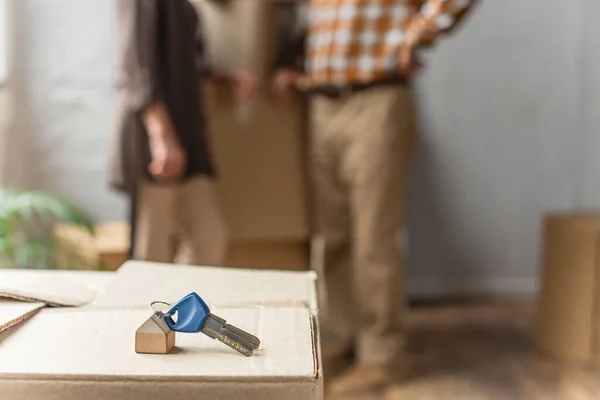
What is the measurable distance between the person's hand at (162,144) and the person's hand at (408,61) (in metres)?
0.62

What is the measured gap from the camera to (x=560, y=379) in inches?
70.2

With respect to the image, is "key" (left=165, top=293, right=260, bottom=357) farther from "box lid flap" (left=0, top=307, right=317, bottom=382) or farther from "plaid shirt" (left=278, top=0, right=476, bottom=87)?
"plaid shirt" (left=278, top=0, right=476, bottom=87)

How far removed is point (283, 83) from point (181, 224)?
0.53m

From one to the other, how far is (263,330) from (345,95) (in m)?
1.29

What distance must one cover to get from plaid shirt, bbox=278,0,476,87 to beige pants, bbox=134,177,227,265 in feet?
1.48

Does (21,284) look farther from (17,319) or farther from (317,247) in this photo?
(317,247)

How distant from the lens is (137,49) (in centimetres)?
137

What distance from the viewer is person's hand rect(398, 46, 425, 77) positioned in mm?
1732

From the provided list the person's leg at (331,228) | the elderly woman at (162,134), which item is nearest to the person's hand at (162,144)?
the elderly woman at (162,134)

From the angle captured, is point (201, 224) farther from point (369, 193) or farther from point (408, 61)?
point (408, 61)

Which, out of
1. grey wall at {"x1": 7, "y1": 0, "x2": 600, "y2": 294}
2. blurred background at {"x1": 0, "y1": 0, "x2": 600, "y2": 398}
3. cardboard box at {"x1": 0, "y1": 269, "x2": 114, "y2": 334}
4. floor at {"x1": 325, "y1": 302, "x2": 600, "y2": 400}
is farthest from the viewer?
grey wall at {"x1": 7, "y1": 0, "x2": 600, "y2": 294}

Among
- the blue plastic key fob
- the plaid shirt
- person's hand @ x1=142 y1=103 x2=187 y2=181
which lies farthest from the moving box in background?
the blue plastic key fob

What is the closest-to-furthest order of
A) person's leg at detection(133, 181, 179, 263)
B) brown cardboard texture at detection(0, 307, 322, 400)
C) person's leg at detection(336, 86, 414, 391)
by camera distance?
brown cardboard texture at detection(0, 307, 322, 400) → person's leg at detection(133, 181, 179, 263) → person's leg at detection(336, 86, 414, 391)

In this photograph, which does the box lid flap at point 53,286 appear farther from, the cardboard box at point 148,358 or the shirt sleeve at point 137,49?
the shirt sleeve at point 137,49
